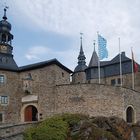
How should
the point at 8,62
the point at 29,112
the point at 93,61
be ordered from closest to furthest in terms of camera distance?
the point at 29,112
the point at 8,62
the point at 93,61

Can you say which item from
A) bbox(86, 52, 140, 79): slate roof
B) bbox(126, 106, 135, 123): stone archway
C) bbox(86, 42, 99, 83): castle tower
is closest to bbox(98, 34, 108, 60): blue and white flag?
bbox(126, 106, 135, 123): stone archway

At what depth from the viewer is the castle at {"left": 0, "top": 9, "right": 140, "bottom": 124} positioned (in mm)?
35125

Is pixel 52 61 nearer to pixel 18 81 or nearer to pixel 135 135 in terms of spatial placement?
pixel 18 81

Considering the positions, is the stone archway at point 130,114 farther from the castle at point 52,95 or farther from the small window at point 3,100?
the small window at point 3,100

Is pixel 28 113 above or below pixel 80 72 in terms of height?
below

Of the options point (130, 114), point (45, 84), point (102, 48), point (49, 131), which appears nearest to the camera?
point (49, 131)

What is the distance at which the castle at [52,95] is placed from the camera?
35.1 m

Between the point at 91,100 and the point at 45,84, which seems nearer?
the point at 91,100

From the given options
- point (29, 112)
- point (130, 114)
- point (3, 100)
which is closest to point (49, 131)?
point (29, 112)

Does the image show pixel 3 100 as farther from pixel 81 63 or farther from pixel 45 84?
pixel 81 63

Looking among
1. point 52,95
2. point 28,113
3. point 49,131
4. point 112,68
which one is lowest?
point 49,131

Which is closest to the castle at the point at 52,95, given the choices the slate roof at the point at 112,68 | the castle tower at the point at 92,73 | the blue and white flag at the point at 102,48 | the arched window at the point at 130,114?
the arched window at the point at 130,114

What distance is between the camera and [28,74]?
37875mm

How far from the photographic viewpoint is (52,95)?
3622 cm
